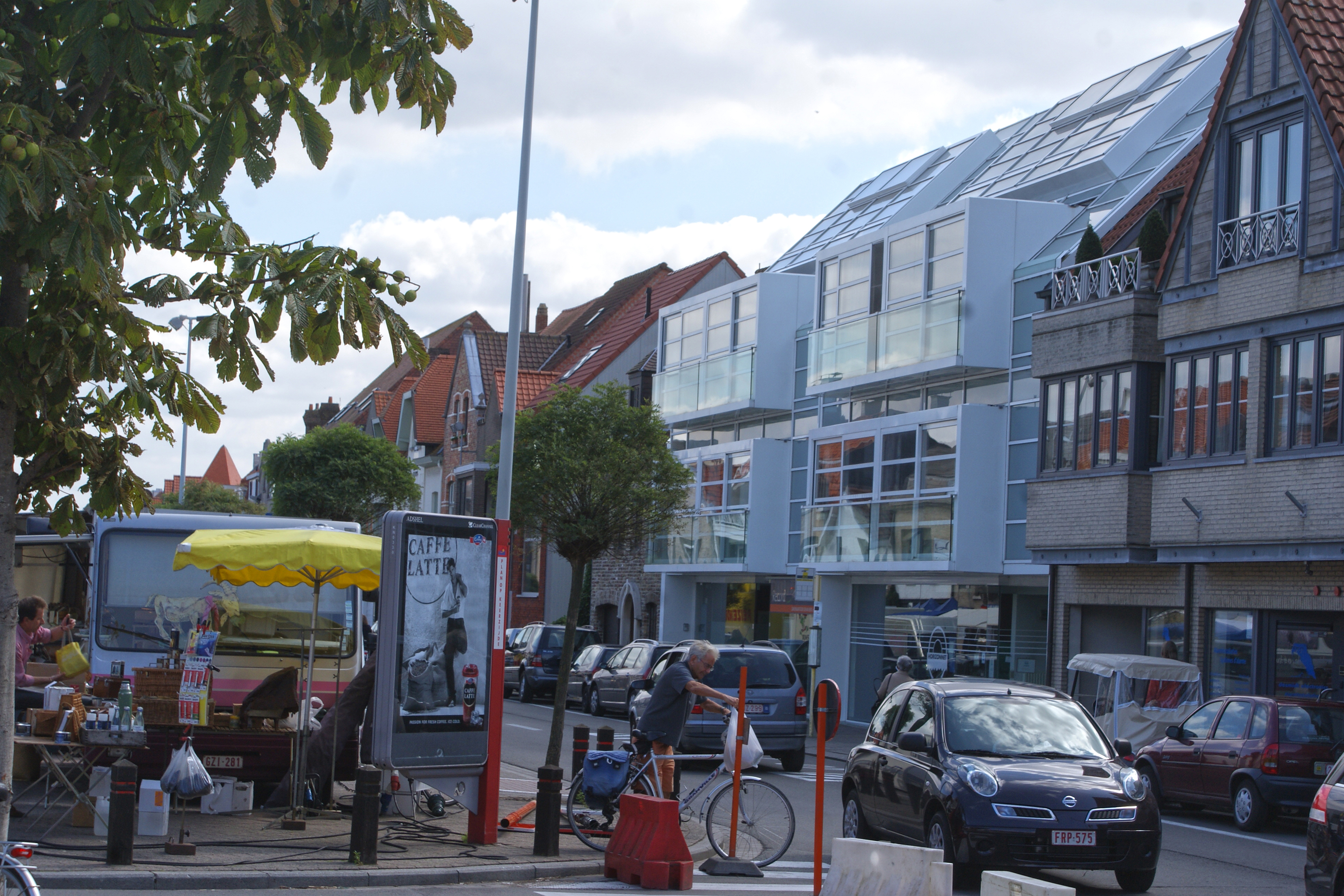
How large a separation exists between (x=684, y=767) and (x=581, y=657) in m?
15.1

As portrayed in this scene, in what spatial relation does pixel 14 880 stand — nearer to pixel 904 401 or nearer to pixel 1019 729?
pixel 1019 729

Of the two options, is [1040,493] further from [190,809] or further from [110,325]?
[110,325]

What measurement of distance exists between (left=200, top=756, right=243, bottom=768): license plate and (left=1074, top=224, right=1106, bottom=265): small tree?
1763cm

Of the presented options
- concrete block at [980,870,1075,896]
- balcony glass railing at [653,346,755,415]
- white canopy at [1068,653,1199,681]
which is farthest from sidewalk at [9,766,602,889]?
balcony glass railing at [653,346,755,415]

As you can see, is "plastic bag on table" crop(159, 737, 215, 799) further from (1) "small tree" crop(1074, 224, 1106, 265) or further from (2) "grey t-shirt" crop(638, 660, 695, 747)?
(1) "small tree" crop(1074, 224, 1106, 265)

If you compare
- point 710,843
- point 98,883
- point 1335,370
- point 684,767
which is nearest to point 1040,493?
point 1335,370

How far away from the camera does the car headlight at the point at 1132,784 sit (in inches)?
432

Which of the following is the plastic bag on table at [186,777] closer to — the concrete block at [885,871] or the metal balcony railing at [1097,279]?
the concrete block at [885,871]

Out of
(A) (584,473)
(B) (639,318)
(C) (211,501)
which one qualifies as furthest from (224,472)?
(A) (584,473)

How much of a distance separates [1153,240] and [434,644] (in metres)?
17.0

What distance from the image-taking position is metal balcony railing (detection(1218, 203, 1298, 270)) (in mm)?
21672

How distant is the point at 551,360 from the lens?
2359 inches

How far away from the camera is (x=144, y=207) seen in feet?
24.5

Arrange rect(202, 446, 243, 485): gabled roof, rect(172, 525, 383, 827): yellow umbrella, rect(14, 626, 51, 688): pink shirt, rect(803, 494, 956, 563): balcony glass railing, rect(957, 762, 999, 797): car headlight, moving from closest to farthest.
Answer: rect(957, 762, 999, 797): car headlight, rect(172, 525, 383, 827): yellow umbrella, rect(14, 626, 51, 688): pink shirt, rect(803, 494, 956, 563): balcony glass railing, rect(202, 446, 243, 485): gabled roof
